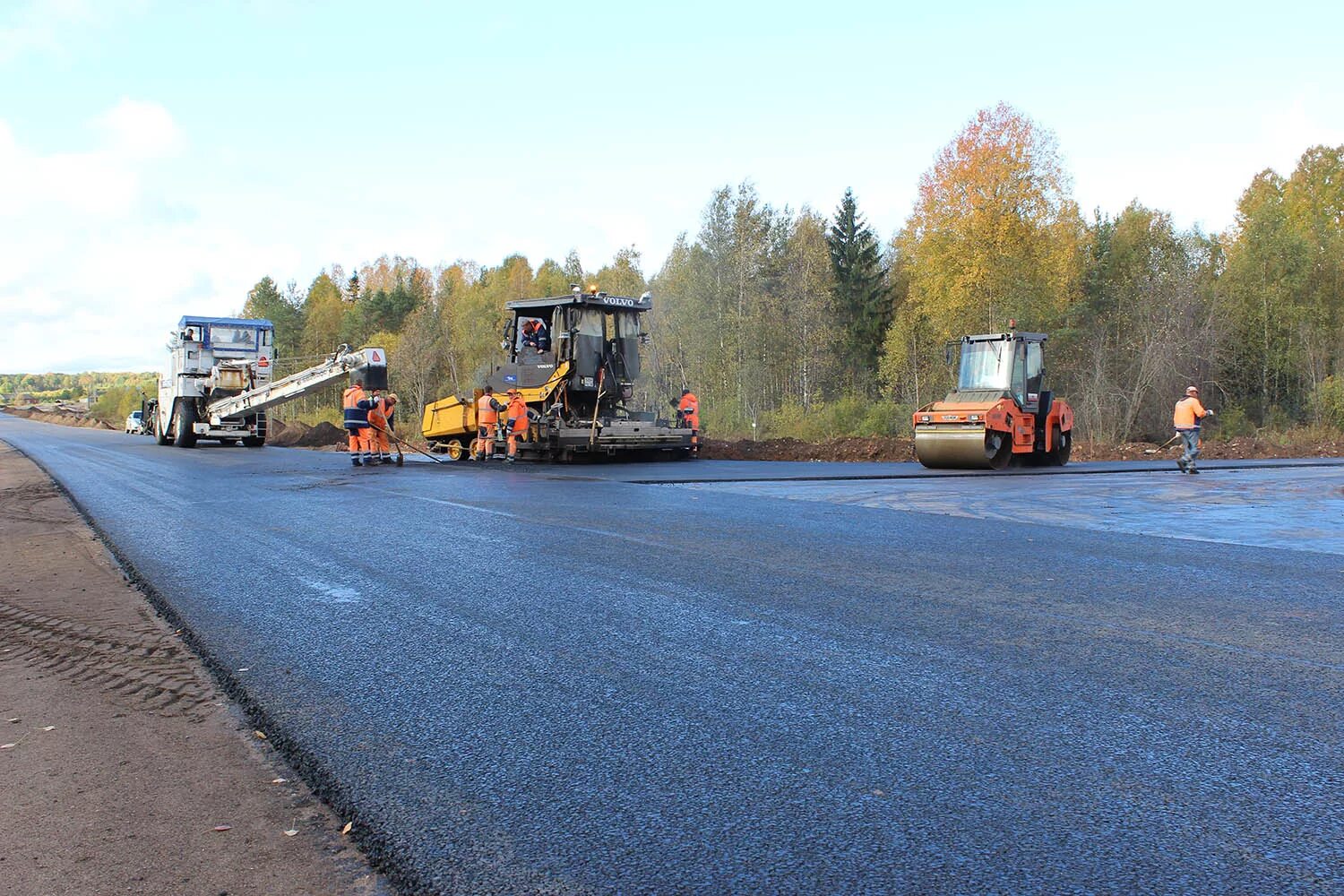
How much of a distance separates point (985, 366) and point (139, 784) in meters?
17.5

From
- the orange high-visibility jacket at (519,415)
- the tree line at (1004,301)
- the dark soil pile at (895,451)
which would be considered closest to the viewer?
the orange high-visibility jacket at (519,415)

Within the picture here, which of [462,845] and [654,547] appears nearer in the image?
[462,845]

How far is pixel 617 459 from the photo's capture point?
19.9 m

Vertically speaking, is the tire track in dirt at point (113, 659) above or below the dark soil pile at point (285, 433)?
below

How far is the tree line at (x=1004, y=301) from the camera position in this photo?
1395 inches

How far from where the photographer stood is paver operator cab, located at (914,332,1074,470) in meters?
17.5

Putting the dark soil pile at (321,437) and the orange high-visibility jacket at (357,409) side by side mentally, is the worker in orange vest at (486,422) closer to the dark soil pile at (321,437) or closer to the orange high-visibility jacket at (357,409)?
the orange high-visibility jacket at (357,409)

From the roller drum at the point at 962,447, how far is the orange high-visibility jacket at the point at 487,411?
26.1ft

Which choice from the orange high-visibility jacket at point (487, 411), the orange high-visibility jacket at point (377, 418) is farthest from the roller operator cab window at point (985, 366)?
the orange high-visibility jacket at point (377, 418)

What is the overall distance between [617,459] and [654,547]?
12.3 m

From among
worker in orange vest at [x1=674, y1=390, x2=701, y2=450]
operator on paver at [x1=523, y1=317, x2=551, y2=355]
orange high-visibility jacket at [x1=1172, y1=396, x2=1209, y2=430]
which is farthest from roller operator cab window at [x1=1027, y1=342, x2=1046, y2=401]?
operator on paver at [x1=523, y1=317, x2=551, y2=355]

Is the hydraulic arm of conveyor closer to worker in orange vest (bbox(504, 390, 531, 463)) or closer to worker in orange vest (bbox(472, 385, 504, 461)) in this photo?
worker in orange vest (bbox(472, 385, 504, 461))

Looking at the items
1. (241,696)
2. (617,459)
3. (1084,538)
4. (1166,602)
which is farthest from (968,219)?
(241,696)

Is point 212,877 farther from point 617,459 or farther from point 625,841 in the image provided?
point 617,459
